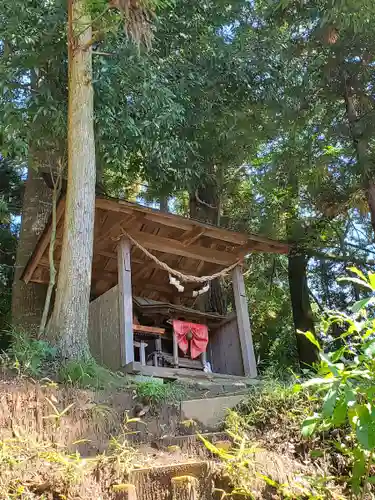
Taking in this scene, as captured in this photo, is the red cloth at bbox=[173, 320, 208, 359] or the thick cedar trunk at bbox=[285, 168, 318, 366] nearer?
the red cloth at bbox=[173, 320, 208, 359]

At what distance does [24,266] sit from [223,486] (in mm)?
6952

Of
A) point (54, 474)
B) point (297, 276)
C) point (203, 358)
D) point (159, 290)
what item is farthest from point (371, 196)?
point (54, 474)

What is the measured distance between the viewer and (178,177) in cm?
926

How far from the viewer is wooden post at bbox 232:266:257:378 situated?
776 cm

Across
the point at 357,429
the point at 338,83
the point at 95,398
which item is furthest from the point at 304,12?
the point at 357,429

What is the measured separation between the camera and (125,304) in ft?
22.4

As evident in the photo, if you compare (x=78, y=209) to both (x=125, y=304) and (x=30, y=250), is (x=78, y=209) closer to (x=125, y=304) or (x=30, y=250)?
(x=125, y=304)

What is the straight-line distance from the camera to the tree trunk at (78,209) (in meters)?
5.10

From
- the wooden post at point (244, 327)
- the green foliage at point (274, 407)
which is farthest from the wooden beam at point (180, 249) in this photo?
the green foliage at point (274, 407)

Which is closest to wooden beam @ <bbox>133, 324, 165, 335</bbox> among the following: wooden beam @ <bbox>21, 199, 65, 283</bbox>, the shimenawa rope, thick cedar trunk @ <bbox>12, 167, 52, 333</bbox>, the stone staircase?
the shimenawa rope

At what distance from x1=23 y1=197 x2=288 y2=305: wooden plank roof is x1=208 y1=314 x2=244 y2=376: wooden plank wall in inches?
40.0

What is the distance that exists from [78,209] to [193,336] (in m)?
3.70

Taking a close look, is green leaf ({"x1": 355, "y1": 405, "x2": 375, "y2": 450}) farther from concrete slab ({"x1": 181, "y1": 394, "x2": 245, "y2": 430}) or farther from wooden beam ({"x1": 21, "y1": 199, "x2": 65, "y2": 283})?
wooden beam ({"x1": 21, "y1": 199, "x2": 65, "y2": 283})

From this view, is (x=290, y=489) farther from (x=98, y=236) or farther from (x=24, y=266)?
(x=24, y=266)
